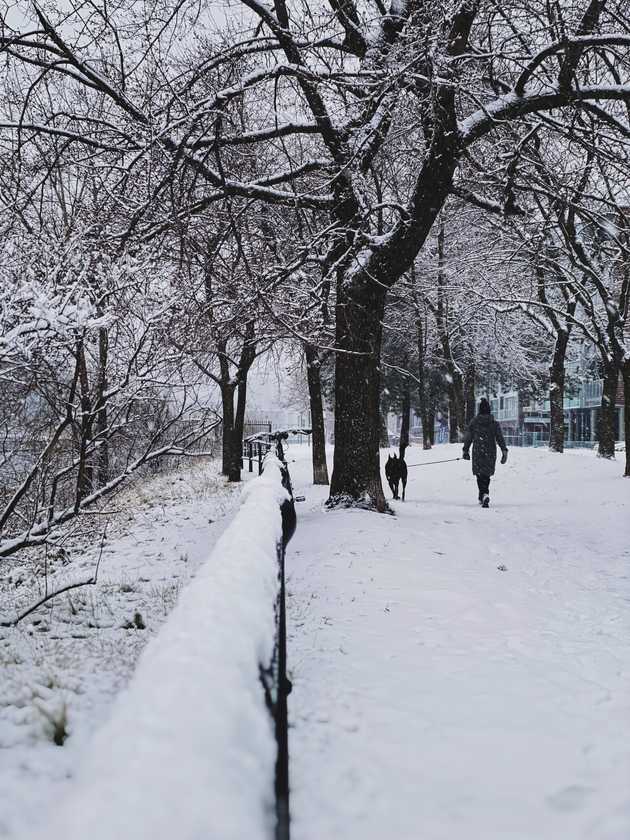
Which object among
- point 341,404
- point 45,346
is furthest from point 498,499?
point 45,346

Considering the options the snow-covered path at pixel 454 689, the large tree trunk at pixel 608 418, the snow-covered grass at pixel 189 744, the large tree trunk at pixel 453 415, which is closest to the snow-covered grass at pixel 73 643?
the snow-covered grass at pixel 189 744

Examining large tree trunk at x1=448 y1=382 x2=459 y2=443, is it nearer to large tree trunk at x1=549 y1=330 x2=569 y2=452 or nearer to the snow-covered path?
large tree trunk at x1=549 y1=330 x2=569 y2=452

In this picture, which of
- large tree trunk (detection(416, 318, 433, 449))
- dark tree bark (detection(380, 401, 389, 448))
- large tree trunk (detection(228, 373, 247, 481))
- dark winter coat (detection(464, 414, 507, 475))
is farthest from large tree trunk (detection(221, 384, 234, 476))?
dark tree bark (detection(380, 401, 389, 448))

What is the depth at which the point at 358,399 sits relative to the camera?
9.17 metres

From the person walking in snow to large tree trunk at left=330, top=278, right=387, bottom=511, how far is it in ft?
10.7

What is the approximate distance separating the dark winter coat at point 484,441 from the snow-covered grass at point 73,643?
17.2 ft

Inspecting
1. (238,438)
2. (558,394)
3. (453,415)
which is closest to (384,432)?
(453,415)

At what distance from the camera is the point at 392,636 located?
4.05 m

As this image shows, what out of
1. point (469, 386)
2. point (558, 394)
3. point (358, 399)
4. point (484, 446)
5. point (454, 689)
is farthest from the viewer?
point (469, 386)

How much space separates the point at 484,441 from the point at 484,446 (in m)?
0.14

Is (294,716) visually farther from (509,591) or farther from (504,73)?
(504,73)

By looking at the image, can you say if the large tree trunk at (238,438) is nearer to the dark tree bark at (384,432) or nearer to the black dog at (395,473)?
the black dog at (395,473)

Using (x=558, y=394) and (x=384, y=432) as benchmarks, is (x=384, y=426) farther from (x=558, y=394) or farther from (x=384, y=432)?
(x=558, y=394)

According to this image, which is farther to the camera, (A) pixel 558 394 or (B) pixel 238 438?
(A) pixel 558 394
